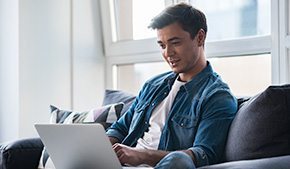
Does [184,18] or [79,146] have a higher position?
[184,18]

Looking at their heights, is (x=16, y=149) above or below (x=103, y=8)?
below

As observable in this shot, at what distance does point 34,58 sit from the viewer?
285cm

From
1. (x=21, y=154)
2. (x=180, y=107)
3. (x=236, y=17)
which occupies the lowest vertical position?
(x=21, y=154)

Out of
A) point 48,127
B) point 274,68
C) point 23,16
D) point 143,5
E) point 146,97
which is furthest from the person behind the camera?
point 143,5

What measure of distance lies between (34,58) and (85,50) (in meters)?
0.40

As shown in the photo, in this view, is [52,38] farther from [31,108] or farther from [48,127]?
[48,127]

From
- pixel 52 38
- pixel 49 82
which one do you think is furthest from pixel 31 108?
pixel 52 38

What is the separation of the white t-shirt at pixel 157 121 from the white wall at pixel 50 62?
3.62 ft

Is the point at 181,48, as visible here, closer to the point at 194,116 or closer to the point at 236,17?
the point at 194,116

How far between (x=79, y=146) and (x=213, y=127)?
18.6 inches

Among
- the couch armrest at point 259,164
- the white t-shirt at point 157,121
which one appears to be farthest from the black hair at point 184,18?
the couch armrest at point 259,164

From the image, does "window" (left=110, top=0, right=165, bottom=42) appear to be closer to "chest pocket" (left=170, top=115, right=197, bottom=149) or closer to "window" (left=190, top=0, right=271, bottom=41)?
"window" (left=190, top=0, right=271, bottom=41)

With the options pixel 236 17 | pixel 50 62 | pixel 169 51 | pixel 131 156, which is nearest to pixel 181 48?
pixel 169 51

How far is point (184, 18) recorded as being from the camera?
1.89 metres
